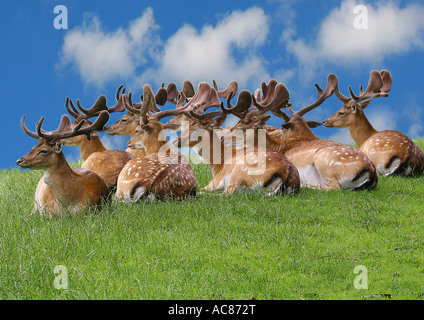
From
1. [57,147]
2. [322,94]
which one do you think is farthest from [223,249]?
[322,94]

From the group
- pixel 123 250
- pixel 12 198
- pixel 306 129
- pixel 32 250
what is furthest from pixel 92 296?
pixel 306 129

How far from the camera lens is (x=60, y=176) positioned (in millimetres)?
6145

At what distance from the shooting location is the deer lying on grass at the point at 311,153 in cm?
772

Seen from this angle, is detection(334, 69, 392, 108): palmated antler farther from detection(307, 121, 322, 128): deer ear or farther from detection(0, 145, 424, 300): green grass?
detection(0, 145, 424, 300): green grass

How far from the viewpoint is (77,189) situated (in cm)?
625

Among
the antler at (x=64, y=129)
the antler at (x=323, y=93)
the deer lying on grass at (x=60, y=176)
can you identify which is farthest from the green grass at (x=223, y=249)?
the antler at (x=323, y=93)

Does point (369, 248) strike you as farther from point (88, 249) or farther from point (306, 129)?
point (306, 129)

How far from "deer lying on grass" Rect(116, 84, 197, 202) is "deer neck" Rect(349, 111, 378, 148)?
4.16m

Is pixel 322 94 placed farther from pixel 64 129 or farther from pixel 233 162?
pixel 64 129

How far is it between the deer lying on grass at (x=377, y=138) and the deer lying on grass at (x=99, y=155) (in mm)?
4235

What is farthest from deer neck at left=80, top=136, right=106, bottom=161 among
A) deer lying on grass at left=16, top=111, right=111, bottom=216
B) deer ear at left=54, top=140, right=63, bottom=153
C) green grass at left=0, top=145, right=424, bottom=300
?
deer ear at left=54, top=140, right=63, bottom=153

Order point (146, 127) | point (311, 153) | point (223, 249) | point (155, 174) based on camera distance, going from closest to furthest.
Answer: point (223, 249)
point (155, 174)
point (146, 127)
point (311, 153)

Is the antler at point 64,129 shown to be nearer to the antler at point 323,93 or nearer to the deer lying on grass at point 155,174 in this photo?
the deer lying on grass at point 155,174

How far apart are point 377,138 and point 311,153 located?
1.88 metres
